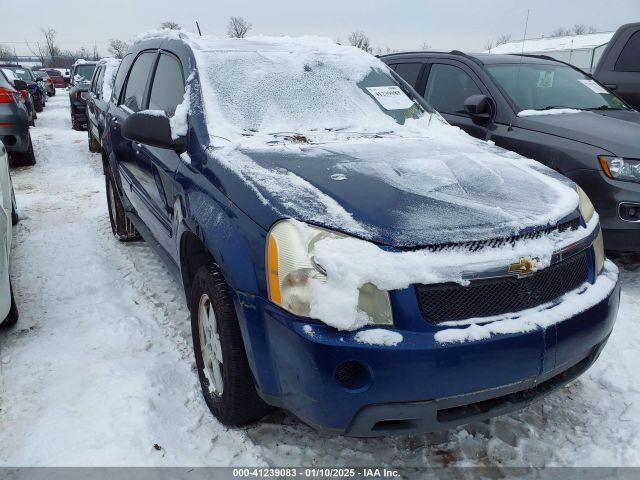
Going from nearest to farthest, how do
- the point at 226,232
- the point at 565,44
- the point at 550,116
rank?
the point at 226,232 < the point at 550,116 < the point at 565,44

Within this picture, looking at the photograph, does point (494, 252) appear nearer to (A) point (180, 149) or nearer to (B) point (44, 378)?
(A) point (180, 149)

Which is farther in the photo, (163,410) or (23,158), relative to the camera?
(23,158)

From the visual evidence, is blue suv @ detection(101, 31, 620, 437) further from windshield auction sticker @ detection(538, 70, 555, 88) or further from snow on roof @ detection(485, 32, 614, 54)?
snow on roof @ detection(485, 32, 614, 54)

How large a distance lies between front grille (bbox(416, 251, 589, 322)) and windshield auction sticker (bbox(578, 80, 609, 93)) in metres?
3.85

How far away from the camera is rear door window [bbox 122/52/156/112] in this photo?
12.3 feet

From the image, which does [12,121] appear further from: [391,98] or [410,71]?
[391,98]

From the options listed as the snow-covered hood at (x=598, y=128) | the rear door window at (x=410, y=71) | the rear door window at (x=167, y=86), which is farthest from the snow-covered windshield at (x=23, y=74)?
the snow-covered hood at (x=598, y=128)

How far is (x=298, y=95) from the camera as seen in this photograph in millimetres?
3066

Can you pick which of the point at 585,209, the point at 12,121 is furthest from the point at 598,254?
the point at 12,121

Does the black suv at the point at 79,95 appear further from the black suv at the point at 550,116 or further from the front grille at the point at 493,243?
the front grille at the point at 493,243

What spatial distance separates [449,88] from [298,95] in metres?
2.68

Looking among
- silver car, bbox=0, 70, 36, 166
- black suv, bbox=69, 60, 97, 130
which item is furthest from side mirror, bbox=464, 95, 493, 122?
black suv, bbox=69, 60, 97, 130

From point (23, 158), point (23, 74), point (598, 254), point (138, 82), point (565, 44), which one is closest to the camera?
point (598, 254)

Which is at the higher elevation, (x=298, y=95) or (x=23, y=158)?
(x=298, y=95)
